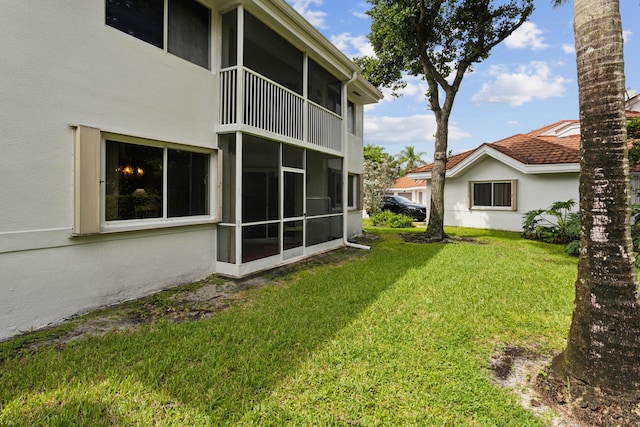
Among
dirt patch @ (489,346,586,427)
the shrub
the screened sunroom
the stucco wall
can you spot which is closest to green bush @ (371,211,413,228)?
the shrub

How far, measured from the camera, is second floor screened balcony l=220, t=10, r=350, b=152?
21.4 ft

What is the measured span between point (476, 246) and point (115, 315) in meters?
10.0

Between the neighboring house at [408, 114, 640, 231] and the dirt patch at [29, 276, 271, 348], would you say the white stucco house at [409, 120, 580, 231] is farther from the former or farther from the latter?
the dirt patch at [29, 276, 271, 348]

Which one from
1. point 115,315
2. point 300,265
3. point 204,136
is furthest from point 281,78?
point 115,315

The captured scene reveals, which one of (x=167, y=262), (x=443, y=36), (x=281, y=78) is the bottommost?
(x=167, y=262)

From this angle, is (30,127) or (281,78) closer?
(30,127)

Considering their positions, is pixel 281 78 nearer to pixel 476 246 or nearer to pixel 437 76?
pixel 437 76

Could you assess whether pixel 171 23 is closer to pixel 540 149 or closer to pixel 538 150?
pixel 538 150

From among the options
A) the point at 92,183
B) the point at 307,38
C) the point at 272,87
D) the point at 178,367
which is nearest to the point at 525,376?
the point at 178,367

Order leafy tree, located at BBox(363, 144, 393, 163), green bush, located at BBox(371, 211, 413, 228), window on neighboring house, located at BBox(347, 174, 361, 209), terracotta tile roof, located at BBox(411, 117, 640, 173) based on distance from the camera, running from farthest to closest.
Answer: leafy tree, located at BBox(363, 144, 393, 163)
green bush, located at BBox(371, 211, 413, 228)
terracotta tile roof, located at BBox(411, 117, 640, 173)
window on neighboring house, located at BBox(347, 174, 361, 209)

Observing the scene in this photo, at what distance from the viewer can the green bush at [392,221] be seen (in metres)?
16.9

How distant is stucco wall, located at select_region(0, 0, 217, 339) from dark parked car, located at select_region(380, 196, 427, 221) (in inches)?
674

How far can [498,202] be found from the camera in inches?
590

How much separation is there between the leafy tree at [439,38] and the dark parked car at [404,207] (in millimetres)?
8684
